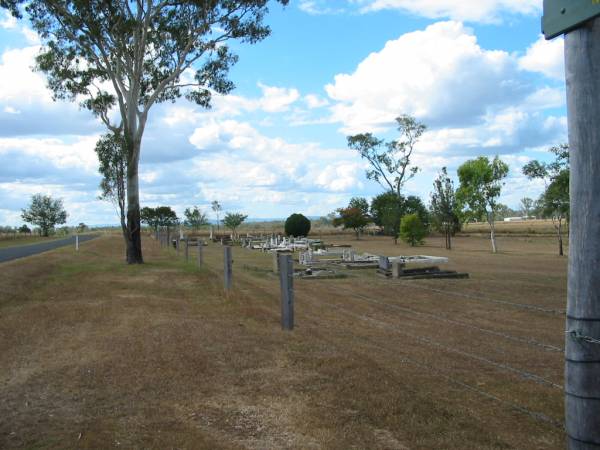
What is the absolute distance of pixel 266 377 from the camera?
586 centimetres

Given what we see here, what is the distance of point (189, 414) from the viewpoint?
4.89 meters

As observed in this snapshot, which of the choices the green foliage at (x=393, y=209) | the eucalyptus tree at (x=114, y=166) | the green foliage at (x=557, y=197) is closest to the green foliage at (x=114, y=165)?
→ the eucalyptus tree at (x=114, y=166)

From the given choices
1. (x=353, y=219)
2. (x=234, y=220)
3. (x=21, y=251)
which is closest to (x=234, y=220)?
(x=234, y=220)

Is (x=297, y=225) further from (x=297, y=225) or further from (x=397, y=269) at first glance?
(x=397, y=269)

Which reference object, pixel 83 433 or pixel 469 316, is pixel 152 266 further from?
pixel 83 433

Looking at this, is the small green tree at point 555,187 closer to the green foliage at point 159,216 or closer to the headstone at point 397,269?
the headstone at point 397,269

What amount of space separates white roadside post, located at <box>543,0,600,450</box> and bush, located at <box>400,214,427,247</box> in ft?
150

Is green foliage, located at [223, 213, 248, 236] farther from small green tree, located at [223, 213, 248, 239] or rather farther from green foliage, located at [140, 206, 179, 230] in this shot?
green foliage, located at [140, 206, 179, 230]

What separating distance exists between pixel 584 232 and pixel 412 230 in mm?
45734

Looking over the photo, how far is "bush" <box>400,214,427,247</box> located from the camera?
47.8 m

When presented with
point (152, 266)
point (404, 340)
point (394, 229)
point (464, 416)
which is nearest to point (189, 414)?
point (464, 416)

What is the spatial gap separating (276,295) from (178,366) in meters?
7.49

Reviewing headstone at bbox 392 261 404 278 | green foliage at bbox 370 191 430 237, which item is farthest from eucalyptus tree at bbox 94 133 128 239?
green foliage at bbox 370 191 430 237

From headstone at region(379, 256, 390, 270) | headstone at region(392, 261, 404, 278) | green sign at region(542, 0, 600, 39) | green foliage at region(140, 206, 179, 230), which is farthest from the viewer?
green foliage at region(140, 206, 179, 230)
